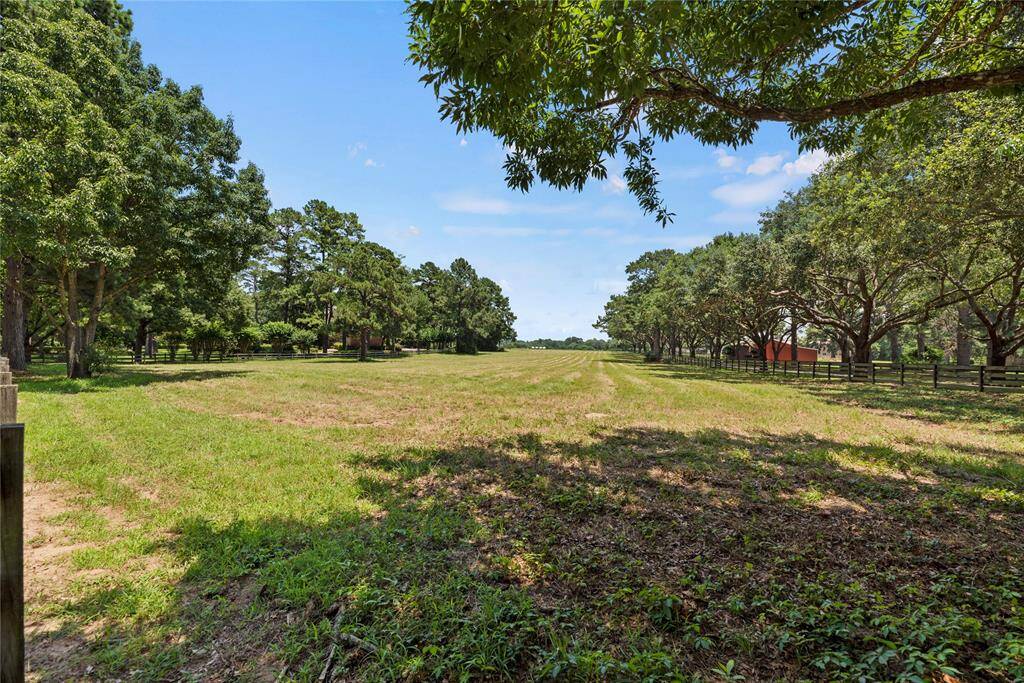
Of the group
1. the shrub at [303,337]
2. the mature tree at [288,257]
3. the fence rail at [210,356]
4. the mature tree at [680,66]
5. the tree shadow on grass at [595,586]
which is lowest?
the tree shadow on grass at [595,586]

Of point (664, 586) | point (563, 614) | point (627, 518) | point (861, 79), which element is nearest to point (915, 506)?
point (627, 518)

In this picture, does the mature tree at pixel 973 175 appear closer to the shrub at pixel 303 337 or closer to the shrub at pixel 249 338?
the shrub at pixel 303 337

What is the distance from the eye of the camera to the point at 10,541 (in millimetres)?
2084

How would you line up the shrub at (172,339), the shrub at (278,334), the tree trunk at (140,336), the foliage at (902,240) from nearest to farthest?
1. the foliage at (902,240)
2. the tree trunk at (140,336)
3. the shrub at (172,339)
4. the shrub at (278,334)

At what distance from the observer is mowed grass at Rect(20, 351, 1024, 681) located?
9.37 feet

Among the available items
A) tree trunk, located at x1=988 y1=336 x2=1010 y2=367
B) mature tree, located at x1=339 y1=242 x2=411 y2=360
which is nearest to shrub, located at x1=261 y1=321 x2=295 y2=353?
mature tree, located at x1=339 y1=242 x2=411 y2=360

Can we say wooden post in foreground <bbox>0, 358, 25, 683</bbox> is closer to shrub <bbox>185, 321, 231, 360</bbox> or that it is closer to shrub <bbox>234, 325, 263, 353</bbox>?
shrub <bbox>185, 321, 231, 360</bbox>

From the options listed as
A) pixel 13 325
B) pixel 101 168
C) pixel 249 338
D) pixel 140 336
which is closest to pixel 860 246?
pixel 101 168

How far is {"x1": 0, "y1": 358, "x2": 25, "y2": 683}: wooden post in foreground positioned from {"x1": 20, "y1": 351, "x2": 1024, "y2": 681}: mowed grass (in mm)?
812

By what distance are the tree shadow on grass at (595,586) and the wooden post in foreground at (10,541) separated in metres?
0.82

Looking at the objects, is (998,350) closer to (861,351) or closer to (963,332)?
(861,351)

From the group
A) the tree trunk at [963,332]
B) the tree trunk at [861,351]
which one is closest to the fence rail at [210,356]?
the tree trunk at [861,351]

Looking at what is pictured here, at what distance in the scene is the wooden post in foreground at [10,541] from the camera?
2.06 metres

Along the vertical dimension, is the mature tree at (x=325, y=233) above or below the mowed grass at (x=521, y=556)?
above
